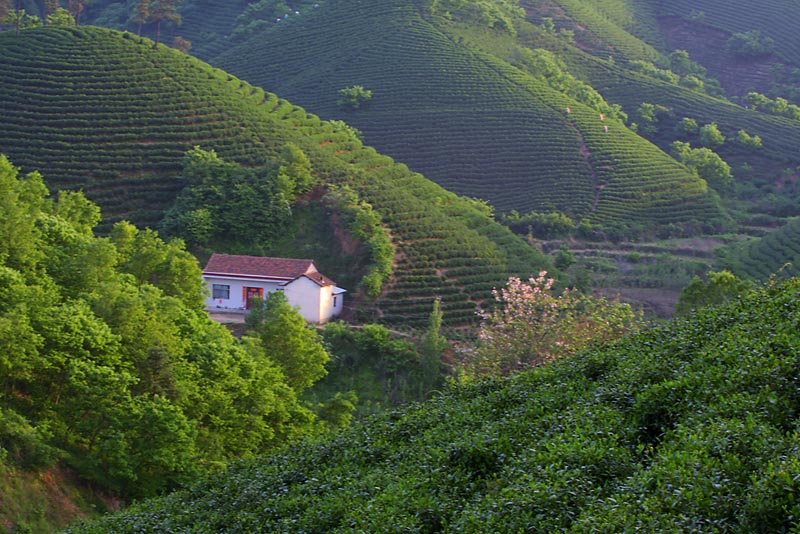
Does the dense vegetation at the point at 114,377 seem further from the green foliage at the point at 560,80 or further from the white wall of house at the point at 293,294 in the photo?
the green foliage at the point at 560,80

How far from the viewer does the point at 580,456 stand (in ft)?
25.3

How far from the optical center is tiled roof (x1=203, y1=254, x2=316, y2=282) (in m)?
36.3

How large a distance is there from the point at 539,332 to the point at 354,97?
44.2 m

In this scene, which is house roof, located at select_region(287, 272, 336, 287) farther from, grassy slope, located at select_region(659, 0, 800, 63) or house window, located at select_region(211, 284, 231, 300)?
grassy slope, located at select_region(659, 0, 800, 63)

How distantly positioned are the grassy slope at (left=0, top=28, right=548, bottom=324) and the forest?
169 mm

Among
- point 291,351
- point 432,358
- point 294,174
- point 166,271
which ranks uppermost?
point 294,174

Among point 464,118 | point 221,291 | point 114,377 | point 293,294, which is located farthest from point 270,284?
point 464,118

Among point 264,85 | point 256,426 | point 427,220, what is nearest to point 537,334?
point 256,426

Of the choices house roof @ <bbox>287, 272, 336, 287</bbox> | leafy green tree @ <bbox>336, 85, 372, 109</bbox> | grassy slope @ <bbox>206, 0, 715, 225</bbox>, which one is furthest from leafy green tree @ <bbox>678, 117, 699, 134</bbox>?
house roof @ <bbox>287, 272, 336, 287</bbox>

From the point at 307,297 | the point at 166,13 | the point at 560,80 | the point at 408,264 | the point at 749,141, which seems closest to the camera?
the point at 307,297

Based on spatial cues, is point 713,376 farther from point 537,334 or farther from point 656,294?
point 656,294

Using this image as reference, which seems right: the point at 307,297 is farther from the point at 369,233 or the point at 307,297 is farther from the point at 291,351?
the point at 291,351

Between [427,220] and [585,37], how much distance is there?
48380 millimetres

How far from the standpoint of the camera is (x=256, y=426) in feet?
66.0
